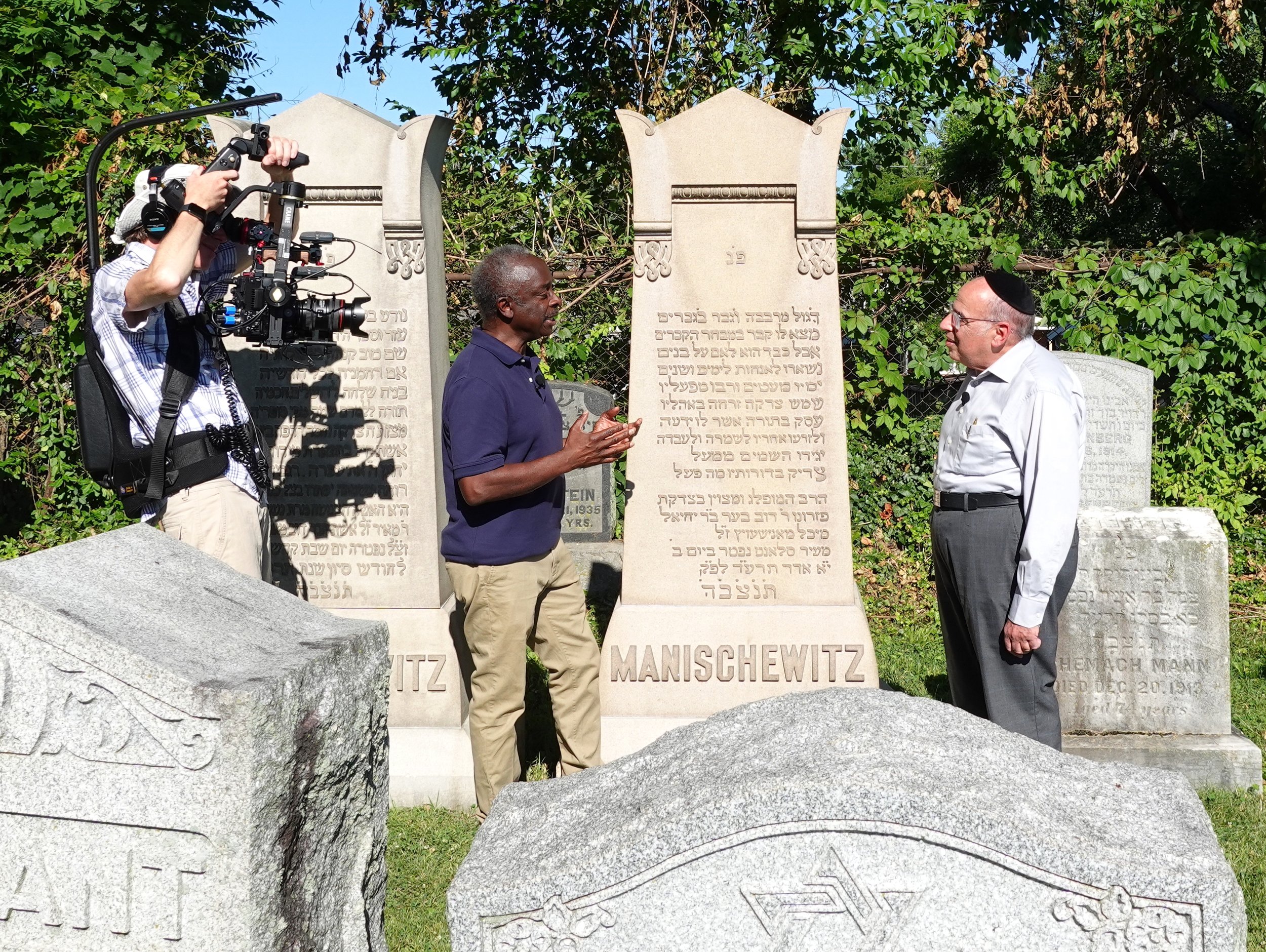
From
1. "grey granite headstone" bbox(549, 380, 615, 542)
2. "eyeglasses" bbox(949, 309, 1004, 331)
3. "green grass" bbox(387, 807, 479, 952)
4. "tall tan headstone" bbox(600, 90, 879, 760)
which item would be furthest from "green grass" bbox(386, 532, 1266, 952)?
"eyeglasses" bbox(949, 309, 1004, 331)

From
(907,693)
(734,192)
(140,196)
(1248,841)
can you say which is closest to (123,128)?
(140,196)

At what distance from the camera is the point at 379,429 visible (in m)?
4.75

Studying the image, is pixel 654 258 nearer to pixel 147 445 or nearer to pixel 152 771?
pixel 147 445

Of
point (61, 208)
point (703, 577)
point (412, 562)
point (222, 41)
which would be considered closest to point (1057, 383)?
point (703, 577)

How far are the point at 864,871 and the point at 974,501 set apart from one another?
2197 mm

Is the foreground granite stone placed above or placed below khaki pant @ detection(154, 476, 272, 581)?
below

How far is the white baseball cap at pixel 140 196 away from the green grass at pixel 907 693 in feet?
7.51

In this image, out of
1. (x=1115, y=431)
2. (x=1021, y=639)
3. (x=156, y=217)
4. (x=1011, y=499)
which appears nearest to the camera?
(x=156, y=217)

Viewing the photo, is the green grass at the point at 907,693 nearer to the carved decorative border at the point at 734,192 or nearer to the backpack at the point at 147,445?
the backpack at the point at 147,445

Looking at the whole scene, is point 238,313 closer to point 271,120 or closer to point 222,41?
point 271,120

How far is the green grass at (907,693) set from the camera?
381 cm

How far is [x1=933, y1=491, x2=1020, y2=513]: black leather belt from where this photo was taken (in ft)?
12.6

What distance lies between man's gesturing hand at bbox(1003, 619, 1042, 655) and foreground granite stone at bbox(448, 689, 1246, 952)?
1632 millimetres

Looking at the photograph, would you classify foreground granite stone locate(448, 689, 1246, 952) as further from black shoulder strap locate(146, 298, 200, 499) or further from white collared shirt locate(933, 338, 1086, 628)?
black shoulder strap locate(146, 298, 200, 499)
